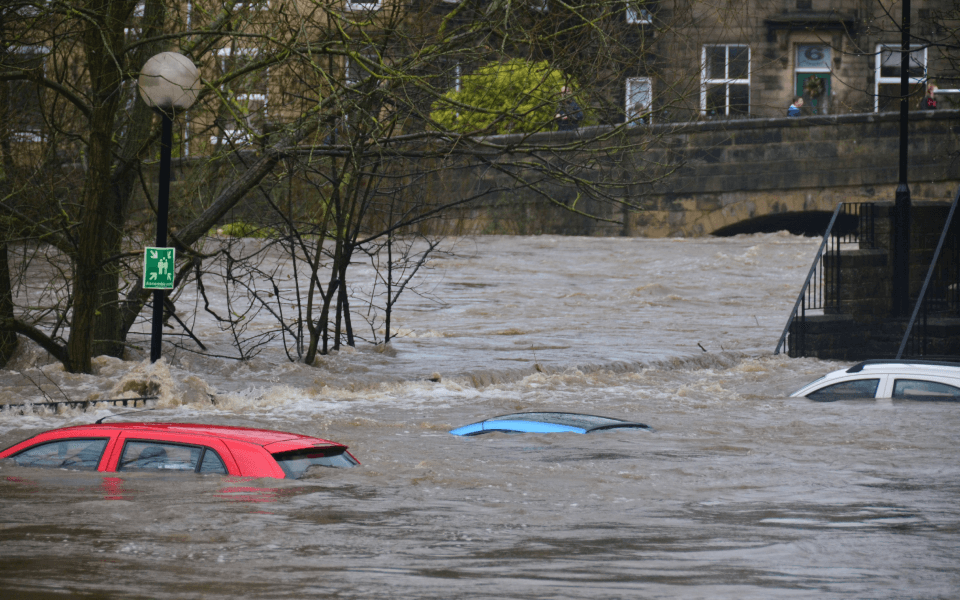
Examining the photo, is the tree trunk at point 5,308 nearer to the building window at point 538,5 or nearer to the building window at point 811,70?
the building window at point 538,5

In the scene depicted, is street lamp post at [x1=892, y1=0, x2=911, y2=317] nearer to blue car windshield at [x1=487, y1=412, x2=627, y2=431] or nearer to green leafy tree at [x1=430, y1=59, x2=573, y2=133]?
green leafy tree at [x1=430, y1=59, x2=573, y2=133]

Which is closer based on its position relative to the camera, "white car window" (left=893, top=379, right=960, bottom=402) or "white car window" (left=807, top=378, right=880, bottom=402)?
"white car window" (left=893, top=379, right=960, bottom=402)

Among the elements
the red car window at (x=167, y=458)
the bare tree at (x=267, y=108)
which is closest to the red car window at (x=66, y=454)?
the red car window at (x=167, y=458)

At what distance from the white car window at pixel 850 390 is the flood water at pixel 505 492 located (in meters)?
0.15

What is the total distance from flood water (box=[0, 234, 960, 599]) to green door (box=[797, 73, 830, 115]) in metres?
19.5

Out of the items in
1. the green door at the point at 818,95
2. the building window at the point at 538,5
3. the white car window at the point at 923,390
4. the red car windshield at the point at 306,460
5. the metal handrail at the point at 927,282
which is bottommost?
the red car windshield at the point at 306,460

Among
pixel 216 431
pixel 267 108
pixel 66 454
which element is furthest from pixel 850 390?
pixel 267 108

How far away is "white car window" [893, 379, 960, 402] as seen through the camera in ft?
36.3

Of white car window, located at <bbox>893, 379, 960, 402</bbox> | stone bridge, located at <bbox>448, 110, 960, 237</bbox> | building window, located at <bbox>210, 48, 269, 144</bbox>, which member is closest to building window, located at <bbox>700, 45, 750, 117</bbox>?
white car window, located at <bbox>893, 379, 960, 402</bbox>

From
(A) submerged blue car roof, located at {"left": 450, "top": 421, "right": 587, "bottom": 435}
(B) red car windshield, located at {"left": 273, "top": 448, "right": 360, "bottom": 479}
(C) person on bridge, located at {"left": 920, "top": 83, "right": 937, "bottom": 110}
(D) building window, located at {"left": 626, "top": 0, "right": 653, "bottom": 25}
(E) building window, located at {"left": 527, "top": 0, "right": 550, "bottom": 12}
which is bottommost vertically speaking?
(A) submerged blue car roof, located at {"left": 450, "top": 421, "right": 587, "bottom": 435}

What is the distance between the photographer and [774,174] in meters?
36.2

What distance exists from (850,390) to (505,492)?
455 cm

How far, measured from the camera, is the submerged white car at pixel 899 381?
11.1 meters

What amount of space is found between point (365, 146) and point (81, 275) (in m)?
3.62
